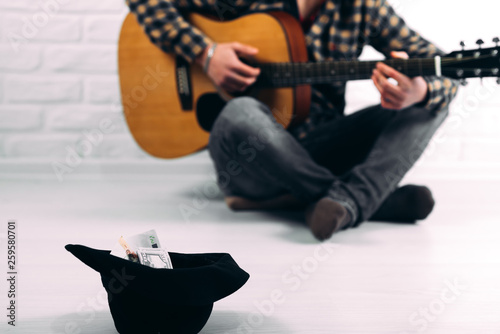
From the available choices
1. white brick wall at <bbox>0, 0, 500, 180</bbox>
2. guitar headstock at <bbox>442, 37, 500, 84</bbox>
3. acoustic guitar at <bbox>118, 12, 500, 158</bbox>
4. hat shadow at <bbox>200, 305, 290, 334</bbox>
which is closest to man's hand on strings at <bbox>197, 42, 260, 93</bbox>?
acoustic guitar at <bbox>118, 12, 500, 158</bbox>

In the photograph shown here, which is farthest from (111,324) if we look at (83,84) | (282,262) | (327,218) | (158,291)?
(83,84)

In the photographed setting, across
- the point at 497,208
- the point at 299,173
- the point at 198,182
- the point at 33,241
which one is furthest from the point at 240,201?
the point at 497,208

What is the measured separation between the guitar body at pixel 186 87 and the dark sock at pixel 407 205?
317 millimetres

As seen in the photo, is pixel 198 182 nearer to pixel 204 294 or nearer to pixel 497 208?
pixel 497 208

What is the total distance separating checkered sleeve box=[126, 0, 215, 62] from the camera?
1.51 m

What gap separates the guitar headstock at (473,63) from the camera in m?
1.24

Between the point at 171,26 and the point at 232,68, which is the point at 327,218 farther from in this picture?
the point at 171,26

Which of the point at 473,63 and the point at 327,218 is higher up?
the point at 473,63

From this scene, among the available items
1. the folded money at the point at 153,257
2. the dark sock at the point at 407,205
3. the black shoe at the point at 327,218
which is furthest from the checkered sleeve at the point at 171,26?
the folded money at the point at 153,257

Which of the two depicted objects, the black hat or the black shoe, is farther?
the black shoe

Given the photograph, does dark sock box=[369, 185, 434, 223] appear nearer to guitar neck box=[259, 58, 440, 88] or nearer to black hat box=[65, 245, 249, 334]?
guitar neck box=[259, 58, 440, 88]

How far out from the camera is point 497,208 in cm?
172

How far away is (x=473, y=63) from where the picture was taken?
4.15ft

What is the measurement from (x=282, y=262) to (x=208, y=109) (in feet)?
1.94
